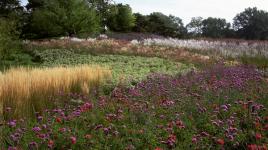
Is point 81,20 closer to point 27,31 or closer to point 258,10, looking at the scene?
point 27,31

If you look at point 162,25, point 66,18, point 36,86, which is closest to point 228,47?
point 66,18

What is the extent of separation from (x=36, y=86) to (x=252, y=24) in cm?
3086

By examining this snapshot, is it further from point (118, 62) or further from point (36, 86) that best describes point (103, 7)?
point (36, 86)

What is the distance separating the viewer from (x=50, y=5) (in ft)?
84.5

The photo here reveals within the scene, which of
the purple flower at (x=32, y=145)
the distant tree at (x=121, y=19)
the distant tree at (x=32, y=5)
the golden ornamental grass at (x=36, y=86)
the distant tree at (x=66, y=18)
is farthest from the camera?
the distant tree at (x=121, y=19)

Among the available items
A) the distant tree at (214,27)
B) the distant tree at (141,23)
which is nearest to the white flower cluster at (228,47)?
the distant tree at (141,23)

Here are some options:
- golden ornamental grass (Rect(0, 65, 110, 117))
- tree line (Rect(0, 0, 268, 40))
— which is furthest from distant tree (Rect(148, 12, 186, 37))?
golden ornamental grass (Rect(0, 65, 110, 117))

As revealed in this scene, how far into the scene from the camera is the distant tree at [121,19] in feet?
113

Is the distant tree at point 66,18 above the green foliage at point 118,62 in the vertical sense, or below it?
above

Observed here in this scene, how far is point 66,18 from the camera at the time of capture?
82.8 ft

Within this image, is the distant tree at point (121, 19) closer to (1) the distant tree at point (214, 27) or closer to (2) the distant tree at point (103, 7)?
(2) the distant tree at point (103, 7)

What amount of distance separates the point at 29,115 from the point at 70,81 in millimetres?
1665

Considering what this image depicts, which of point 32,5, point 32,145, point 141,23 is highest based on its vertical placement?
point 32,5

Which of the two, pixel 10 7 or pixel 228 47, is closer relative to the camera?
pixel 228 47
